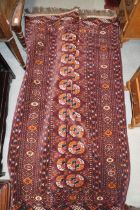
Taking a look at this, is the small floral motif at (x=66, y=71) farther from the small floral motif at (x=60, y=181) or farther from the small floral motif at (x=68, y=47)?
the small floral motif at (x=60, y=181)

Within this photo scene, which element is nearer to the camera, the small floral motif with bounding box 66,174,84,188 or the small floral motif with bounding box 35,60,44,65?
the small floral motif with bounding box 66,174,84,188

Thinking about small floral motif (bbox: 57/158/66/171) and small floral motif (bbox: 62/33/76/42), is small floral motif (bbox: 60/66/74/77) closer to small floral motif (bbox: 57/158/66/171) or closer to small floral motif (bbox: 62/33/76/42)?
small floral motif (bbox: 62/33/76/42)

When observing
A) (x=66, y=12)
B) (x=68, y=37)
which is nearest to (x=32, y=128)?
(x=68, y=37)

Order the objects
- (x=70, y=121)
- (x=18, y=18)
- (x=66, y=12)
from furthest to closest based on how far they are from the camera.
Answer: (x=66, y=12) → (x=70, y=121) → (x=18, y=18)

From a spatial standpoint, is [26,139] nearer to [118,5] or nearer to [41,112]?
[41,112]

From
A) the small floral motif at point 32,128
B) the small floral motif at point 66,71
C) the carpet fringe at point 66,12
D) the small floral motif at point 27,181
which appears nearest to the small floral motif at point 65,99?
the small floral motif at point 66,71

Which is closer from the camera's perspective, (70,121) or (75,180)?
(75,180)

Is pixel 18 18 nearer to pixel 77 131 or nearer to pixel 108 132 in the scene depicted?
pixel 77 131

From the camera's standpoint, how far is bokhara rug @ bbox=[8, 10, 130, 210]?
6.36 feet

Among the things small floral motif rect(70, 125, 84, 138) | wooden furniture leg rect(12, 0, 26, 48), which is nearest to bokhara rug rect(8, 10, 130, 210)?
small floral motif rect(70, 125, 84, 138)

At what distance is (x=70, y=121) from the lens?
207cm

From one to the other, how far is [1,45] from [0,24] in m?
0.77

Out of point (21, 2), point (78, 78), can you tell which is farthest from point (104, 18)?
point (21, 2)

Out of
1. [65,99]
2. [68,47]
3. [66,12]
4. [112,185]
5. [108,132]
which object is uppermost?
[66,12]
